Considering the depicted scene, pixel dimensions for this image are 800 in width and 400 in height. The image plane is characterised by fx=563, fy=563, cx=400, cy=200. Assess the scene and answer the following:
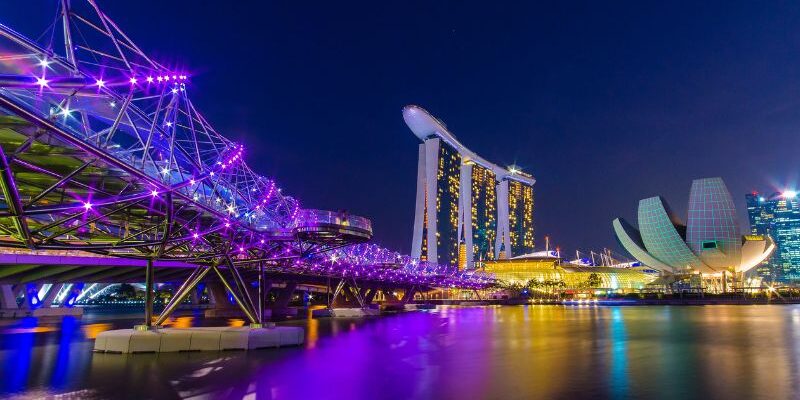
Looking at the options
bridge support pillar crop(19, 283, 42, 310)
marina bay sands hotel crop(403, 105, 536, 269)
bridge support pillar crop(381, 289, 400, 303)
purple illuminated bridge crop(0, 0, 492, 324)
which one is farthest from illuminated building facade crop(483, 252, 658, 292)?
purple illuminated bridge crop(0, 0, 492, 324)

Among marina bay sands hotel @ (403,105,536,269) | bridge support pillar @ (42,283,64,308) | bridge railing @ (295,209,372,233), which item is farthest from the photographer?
marina bay sands hotel @ (403,105,536,269)

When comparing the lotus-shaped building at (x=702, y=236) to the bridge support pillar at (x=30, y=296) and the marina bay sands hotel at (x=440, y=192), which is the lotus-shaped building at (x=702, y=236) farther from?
the bridge support pillar at (x=30, y=296)

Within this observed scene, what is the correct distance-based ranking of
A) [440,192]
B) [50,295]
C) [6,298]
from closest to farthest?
[6,298], [50,295], [440,192]

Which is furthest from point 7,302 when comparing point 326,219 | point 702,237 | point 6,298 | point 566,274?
point 566,274

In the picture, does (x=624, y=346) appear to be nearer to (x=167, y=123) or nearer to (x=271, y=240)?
(x=271, y=240)

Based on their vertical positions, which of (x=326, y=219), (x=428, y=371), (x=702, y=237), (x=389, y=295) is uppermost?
(x=702, y=237)

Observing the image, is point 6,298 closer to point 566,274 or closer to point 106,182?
point 106,182

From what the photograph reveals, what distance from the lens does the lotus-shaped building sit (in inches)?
4825

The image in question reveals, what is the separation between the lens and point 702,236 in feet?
410

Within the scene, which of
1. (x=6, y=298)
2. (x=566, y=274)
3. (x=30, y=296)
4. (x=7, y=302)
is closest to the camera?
(x=6, y=298)

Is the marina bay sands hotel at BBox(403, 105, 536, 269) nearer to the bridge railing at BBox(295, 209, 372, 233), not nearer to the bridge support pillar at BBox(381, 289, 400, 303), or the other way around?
the bridge support pillar at BBox(381, 289, 400, 303)

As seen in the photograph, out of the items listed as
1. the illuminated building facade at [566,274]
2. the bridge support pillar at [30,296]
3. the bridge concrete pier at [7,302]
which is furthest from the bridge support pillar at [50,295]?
the illuminated building facade at [566,274]

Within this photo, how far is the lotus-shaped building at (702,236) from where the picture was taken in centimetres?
12256

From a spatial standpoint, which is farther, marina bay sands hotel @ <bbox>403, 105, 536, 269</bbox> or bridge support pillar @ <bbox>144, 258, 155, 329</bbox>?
marina bay sands hotel @ <bbox>403, 105, 536, 269</bbox>
